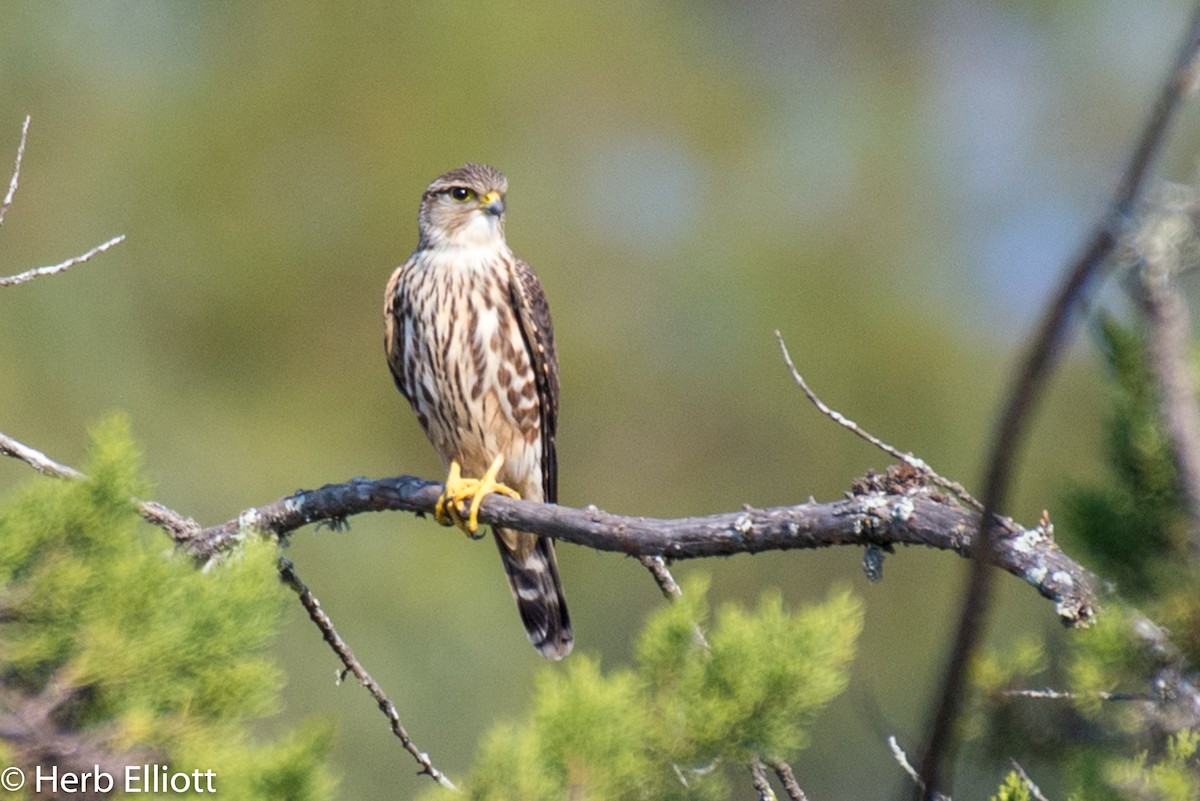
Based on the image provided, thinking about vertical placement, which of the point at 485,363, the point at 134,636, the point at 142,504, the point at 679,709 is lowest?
the point at 679,709

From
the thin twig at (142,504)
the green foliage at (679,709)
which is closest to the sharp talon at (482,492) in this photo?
the thin twig at (142,504)

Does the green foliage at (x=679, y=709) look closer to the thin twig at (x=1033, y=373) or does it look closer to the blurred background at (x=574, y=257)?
the thin twig at (x=1033, y=373)

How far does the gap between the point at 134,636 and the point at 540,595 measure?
2455 mm

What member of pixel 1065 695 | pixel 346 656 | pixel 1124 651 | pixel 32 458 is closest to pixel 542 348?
pixel 346 656

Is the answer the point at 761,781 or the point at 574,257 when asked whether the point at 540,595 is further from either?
the point at 574,257

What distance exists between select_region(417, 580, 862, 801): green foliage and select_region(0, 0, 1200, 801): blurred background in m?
7.94

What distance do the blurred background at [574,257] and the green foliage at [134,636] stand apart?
772cm

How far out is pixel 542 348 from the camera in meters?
4.00

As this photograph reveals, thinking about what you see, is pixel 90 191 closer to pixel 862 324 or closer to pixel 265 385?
pixel 265 385

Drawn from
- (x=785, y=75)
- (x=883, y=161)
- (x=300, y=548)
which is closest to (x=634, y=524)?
(x=300, y=548)

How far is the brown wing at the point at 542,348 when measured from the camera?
3.99 metres

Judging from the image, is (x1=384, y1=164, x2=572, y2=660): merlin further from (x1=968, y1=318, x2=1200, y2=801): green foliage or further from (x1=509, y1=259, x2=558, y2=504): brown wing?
(x1=968, y1=318, x2=1200, y2=801): green foliage

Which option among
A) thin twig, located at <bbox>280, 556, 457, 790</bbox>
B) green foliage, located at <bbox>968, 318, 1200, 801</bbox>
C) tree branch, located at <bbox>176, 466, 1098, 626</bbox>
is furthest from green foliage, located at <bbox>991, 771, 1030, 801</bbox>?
thin twig, located at <bbox>280, 556, 457, 790</bbox>

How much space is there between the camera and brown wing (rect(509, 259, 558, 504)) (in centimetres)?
399
